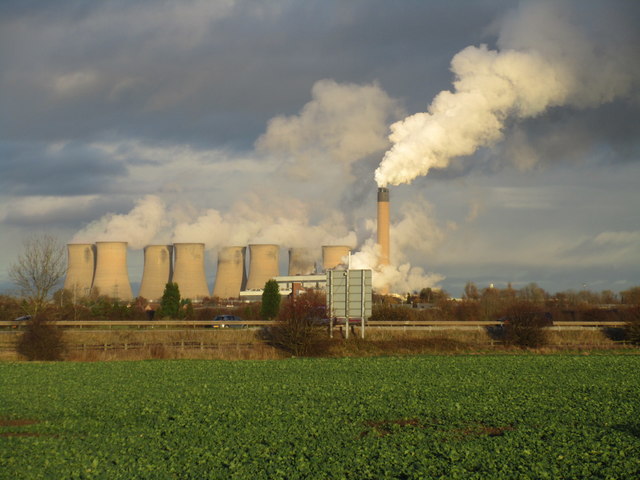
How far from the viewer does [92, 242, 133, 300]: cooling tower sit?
77188 millimetres

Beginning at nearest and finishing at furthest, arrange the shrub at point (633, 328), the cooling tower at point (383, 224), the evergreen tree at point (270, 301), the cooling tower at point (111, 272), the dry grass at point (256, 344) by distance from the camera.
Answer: the dry grass at point (256, 344) < the shrub at point (633, 328) < the evergreen tree at point (270, 301) < the cooling tower at point (383, 224) < the cooling tower at point (111, 272)

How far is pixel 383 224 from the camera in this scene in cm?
6656

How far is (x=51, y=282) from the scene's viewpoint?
46.7m

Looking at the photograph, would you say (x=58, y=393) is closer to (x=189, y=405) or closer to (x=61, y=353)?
(x=189, y=405)

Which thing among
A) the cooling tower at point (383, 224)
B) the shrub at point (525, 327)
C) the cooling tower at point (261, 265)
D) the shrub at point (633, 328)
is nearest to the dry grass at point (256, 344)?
the shrub at point (525, 327)

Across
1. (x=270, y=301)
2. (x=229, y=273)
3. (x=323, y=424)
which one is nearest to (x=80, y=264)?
(x=229, y=273)

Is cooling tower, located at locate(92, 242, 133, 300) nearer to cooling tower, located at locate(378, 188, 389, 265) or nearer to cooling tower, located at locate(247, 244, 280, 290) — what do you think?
cooling tower, located at locate(247, 244, 280, 290)

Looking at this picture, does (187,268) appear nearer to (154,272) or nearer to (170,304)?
(154,272)

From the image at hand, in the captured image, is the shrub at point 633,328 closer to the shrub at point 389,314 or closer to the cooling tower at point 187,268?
the shrub at point 389,314

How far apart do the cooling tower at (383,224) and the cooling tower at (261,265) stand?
61.3 feet

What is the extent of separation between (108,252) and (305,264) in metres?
28.3

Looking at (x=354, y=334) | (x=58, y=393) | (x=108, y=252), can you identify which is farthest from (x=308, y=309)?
(x=108, y=252)

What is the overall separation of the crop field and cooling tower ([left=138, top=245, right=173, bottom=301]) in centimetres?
5854

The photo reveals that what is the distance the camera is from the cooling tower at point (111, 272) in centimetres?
7719
